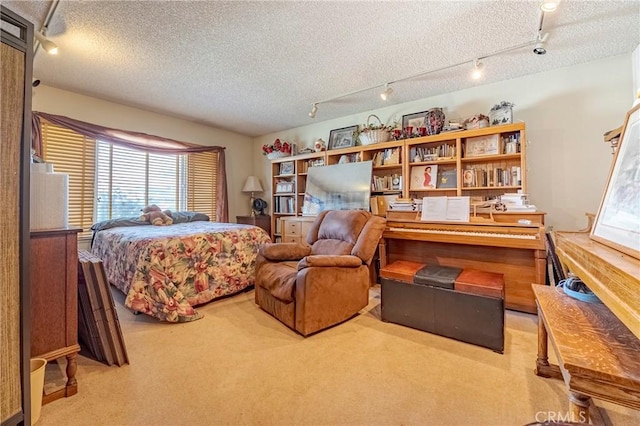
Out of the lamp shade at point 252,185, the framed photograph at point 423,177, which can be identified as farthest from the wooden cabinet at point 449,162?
the lamp shade at point 252,185

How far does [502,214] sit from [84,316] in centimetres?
334

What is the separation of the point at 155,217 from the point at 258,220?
169 centimetres

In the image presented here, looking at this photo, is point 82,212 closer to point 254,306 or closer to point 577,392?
point 254,306

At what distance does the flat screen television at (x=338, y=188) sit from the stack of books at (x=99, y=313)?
2.79 m

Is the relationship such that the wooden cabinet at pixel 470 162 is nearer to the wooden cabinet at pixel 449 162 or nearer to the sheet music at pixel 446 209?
the wooden cabinet at pixel 449 162

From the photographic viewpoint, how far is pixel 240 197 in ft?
17.8

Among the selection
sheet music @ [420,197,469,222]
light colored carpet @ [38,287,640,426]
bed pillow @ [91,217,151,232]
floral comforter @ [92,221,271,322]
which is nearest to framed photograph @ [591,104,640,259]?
light colored carpet @ [38,287,640,426]

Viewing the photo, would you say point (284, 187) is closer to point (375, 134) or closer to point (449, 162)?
point (375, 134)

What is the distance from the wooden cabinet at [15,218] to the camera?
38.0 inches

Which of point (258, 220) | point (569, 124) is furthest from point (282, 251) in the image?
point (569, 124)

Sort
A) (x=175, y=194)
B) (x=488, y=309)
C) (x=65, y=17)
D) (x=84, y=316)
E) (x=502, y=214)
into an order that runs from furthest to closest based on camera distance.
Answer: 1. (x=175, y=194)
2. (x=502, y=214)
3. (x=65, y=17)
4. (x=488, y=309)
5. (x=84, y=316)

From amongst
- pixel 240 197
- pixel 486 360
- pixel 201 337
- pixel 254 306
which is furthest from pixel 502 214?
pixel 240 197

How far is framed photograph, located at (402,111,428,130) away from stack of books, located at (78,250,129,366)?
347cm

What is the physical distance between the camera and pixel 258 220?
198 inches
